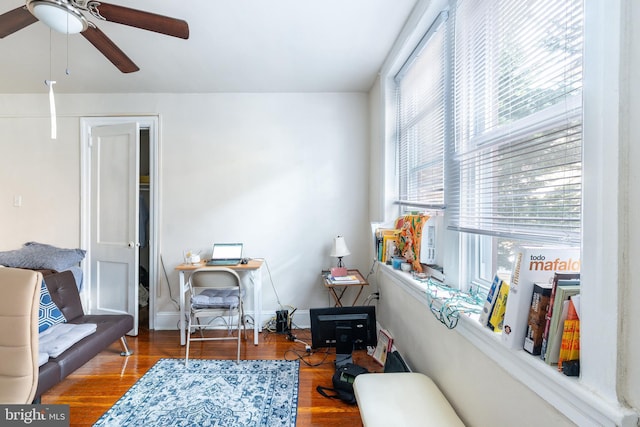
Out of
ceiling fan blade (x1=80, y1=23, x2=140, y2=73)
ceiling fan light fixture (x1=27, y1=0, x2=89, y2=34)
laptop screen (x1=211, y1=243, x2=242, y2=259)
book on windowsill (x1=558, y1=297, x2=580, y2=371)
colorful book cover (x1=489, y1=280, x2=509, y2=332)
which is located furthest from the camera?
laptop screen (x1=211, y1=243, x2=242, y2=259)

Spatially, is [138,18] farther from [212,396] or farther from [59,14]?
[212,396]

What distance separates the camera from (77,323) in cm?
228

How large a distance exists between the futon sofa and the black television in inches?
62.2

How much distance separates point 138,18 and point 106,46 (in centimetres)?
46

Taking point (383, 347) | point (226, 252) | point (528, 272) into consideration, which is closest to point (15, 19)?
point (226, 252)

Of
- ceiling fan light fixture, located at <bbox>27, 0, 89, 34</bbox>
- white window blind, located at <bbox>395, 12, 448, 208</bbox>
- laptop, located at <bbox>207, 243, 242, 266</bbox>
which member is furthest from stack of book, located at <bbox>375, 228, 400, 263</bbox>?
ceiling fan light fixture, located at <bbox>27, 0, 89, 34</bbox>

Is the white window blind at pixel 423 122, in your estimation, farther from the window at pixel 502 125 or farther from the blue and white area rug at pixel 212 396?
the blue and white area rug at pixel 212 396

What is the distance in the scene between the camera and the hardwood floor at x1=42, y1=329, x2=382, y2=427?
1789 millimetres

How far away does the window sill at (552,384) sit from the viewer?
642 millimetres

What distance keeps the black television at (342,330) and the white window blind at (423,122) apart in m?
1.02

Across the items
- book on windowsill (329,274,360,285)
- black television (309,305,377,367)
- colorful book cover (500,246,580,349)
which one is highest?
colorful book cover (500,246,580,349)

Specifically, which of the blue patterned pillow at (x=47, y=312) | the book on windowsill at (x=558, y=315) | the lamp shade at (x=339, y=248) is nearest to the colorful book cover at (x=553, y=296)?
the book on windowsill at (x=558, y=315)

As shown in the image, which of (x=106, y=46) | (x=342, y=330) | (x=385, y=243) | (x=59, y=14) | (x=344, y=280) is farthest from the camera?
(x=344, y=280)

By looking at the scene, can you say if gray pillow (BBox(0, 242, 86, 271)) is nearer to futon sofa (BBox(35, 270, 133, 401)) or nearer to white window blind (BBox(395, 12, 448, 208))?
futon sofa (BBox(35, 270, 133, 401))
